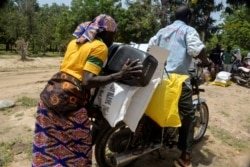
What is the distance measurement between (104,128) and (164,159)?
117cm

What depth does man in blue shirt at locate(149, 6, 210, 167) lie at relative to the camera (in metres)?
3.45

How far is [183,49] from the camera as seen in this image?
3492mm

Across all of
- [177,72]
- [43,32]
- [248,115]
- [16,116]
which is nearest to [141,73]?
[177,72]

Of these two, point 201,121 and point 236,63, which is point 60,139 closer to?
point 201,121

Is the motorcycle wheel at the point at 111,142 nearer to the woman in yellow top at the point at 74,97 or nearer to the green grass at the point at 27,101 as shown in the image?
the woman in yellow top at the point at 74,97

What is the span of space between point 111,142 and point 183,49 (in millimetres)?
1201

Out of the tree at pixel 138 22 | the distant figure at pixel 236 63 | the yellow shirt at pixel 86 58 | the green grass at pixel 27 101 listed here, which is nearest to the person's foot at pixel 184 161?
the yellow shirt at pixel 86 58

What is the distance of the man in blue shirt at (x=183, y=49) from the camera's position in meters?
3.45

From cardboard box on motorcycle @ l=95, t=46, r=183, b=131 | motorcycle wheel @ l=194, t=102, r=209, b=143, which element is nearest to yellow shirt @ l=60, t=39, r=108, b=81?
cardboard box on motorcycle @ l=95, t=46, r=183, b=131

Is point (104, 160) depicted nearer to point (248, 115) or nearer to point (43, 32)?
point (248, 115)

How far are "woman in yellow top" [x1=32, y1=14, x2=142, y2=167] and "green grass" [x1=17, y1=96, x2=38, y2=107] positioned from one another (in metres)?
3.58

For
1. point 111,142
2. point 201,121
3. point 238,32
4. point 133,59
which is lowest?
point 201,121

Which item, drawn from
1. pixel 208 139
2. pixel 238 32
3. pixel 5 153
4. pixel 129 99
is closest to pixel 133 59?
pixel 129 99

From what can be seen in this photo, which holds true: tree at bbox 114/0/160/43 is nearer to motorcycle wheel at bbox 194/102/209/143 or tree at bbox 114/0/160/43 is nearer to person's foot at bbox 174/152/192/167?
motorcycle wheel at bbox 194/102/209/143
